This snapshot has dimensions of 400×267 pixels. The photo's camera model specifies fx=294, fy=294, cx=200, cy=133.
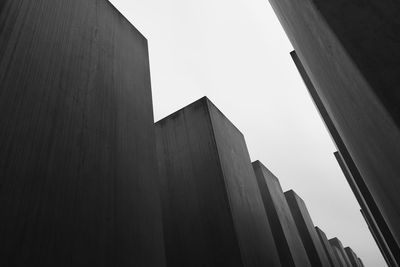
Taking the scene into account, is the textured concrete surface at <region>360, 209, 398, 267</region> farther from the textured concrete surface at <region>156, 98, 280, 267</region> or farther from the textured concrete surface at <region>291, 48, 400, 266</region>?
the textured concrete surface at <region>156, 98, 280, 267</region>

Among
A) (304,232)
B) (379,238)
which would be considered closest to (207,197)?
(304,232)

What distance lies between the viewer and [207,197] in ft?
14.6

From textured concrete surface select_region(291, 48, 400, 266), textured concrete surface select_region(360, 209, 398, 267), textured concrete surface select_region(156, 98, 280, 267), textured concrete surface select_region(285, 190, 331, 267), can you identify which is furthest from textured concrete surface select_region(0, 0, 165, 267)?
textured concrete surface select_region(285, 190, 331, 267)

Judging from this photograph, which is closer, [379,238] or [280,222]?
[280,222]

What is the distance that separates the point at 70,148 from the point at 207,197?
281cm

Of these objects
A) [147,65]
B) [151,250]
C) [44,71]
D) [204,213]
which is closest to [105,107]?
[44,71]

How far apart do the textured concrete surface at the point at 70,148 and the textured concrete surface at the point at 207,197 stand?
1.69 metres

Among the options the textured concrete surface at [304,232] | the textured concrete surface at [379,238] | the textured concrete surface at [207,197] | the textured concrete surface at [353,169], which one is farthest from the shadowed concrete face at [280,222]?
the textured concrete surface at [304,232]

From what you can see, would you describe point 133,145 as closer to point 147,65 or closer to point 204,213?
point 147,65

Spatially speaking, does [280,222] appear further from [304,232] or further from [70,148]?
[70,148]

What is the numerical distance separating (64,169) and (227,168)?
130 inches

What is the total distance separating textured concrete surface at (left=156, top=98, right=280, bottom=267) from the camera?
13.5ft

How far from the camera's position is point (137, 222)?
2.34m

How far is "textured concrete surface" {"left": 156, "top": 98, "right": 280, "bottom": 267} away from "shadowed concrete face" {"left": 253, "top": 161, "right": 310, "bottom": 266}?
1.87 metres
